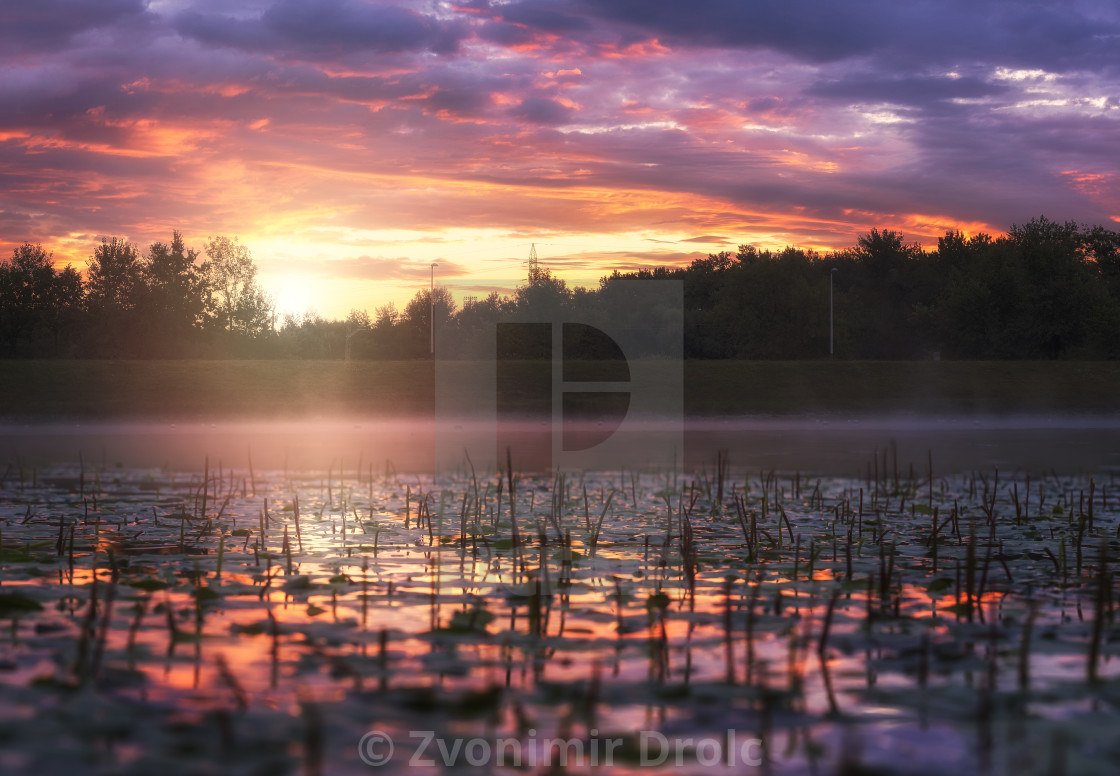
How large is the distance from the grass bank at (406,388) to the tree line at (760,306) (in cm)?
2893

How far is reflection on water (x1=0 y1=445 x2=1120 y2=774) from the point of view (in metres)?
3.98

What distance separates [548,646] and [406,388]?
4024 centimetres

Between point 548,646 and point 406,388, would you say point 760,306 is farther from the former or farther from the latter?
point 548,646

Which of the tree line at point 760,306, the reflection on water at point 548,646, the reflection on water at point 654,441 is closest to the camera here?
the reflection on water at point 548,646

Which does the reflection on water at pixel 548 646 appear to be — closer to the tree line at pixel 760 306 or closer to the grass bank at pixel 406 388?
the grass bank at pixel 406 388

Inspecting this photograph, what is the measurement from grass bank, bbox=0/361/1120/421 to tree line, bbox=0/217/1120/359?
28930 millimetres

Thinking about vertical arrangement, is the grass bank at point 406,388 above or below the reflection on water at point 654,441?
above

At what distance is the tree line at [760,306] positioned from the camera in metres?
80.0

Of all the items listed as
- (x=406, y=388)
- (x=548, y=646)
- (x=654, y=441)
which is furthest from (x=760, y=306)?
(x=548, y=646)

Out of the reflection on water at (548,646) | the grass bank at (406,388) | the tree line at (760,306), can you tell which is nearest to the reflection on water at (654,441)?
the grass bank at (406,388)

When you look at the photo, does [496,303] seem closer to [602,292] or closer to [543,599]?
[602,292]

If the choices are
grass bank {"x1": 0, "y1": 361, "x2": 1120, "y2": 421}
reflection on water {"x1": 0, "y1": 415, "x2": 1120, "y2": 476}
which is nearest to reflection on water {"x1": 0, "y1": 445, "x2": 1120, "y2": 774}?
reflection on water {"x1": 0, "y1": 415, "x2": 1120, "y2": 476}

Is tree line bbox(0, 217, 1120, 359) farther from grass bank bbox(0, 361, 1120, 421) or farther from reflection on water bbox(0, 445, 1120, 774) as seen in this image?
reflection on water bbox(0, 445, 1120, 774)

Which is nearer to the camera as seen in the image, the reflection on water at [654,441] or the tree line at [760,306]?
the reflection on water at [654,441]
